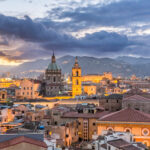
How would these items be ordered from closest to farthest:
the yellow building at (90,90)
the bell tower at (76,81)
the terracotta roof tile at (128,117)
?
the terracotta roof tile at (128,117), the bell tower at (76,81), the yellow building at (90,90)

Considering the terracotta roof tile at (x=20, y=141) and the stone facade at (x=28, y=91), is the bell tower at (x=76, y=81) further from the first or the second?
the terracotta roof tile at (x=20, y=141)

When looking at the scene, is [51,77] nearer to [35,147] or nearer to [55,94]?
[55,94]

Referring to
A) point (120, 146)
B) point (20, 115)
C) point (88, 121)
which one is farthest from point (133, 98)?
point (120, 146)

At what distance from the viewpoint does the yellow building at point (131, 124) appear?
34.6 metres

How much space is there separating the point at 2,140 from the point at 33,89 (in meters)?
68.0

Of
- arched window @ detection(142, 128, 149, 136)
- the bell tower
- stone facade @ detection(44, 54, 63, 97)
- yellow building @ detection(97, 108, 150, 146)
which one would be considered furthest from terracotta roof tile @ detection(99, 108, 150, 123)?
the bell tower

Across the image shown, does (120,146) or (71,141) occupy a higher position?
(120,146)

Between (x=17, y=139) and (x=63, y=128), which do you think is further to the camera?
(x=63, y=128)

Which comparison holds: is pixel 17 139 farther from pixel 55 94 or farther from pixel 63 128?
pixel 55 94

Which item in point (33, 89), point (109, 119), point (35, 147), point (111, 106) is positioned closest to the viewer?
point (35, 147)

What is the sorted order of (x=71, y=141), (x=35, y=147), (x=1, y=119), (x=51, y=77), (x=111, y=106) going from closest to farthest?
(x=35, y=147) → (x=71, y=141) → (x=1, y=119) → (x=111, y=106) → (x=51, y=77)

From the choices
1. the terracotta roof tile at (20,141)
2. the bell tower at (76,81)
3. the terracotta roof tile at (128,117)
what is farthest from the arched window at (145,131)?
the bell tower at (76,81)

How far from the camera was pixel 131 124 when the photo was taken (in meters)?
35.2

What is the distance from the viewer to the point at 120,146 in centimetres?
2275
